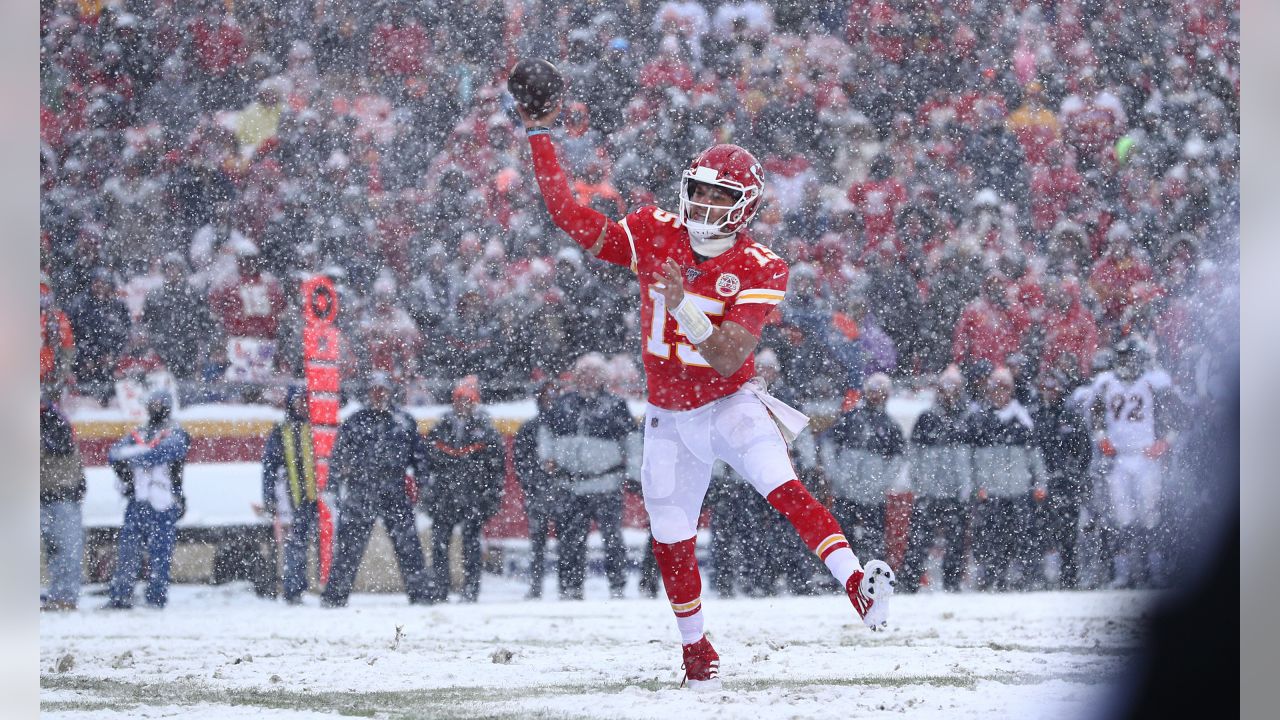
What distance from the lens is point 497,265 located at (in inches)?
287

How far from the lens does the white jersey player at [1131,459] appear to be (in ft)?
21.5

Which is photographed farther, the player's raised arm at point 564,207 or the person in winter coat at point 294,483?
the person in winter coat at point 294,483

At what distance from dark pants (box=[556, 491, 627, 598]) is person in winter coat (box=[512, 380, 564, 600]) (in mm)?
87

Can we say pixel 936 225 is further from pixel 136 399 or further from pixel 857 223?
pixel 136 399

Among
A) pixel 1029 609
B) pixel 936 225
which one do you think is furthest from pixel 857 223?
pixel 1029 609

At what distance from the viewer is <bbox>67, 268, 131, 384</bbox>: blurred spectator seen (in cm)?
695

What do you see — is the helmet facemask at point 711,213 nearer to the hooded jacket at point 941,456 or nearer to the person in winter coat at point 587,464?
the person in winter coat at point 587,464

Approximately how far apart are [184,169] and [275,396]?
5.96 ft

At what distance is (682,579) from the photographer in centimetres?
379

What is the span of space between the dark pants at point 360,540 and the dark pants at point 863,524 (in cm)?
218

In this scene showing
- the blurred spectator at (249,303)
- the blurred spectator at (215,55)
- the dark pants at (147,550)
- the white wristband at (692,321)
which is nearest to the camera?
the white wristband at (692,321)

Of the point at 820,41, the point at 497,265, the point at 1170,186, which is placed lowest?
the point at 497,265

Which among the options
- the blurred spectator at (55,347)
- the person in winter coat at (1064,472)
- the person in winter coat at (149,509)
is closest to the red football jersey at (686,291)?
the person in winter coat at (1064,472)

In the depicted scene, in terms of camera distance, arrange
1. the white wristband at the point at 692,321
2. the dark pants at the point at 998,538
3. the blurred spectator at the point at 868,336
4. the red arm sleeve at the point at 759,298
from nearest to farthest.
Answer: the white wristband at the point at 692,321
the red arm sleeve at the point at 759,298
the dark pants at the point at 998,538
the blurred spectator at the point at 868,336
